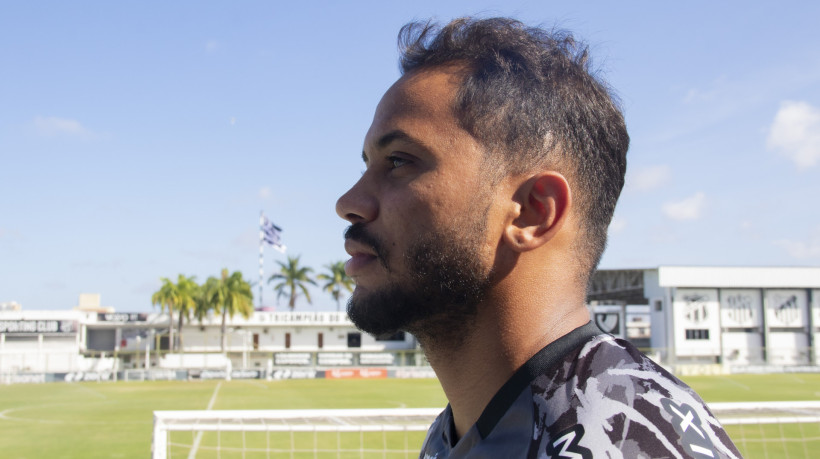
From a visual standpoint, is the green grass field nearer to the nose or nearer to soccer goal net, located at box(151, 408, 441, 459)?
soccer goal net, located at box(151, 408, 441, 459)

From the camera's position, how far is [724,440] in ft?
3.47

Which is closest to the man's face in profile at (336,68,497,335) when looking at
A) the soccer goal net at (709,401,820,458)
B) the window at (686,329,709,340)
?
the soccer goal net at (709,401,820,458)

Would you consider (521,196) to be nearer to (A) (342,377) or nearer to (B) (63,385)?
(B) (63,385)

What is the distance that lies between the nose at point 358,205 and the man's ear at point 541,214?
286mm

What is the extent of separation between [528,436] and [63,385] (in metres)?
49.1

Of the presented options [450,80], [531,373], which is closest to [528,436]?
[531,373]

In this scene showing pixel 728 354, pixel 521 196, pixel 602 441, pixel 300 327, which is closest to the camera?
pixel 602 441

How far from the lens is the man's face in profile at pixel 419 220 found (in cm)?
133

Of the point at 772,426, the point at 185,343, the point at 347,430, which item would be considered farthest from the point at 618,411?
the point at 185,343

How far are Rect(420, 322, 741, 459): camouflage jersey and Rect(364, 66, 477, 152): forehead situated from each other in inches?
18.6

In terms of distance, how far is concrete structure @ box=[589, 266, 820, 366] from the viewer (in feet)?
185

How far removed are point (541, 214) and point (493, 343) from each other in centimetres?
28

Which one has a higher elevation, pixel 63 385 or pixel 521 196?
Result: pixel 521 196

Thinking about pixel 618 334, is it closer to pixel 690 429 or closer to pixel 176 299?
pixel 176 299
